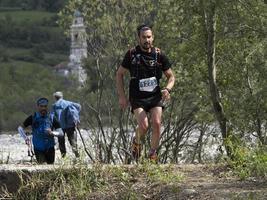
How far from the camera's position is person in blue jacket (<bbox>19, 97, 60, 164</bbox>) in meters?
11.1

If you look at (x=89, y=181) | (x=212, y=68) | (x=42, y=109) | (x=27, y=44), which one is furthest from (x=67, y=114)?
(x=27, y=44)

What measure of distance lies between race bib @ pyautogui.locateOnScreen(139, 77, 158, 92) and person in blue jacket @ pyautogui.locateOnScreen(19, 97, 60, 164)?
303cm

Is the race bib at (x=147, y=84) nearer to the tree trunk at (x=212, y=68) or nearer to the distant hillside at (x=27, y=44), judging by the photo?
the tree trunk at (x=212, y=68)

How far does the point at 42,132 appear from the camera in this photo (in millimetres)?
11109

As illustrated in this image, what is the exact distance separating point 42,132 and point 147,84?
3.22 m

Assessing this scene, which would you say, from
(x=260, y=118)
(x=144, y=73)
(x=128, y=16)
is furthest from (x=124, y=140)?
(x=144, y=73)

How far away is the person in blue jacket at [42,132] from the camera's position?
1109cm

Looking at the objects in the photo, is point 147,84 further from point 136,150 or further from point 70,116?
point 70,116

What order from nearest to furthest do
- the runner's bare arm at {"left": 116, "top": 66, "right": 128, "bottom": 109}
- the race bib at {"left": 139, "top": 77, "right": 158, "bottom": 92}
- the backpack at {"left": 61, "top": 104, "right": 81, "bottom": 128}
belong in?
the race bib at {"left": 139, "top": 77, "right": 158, "bottom": 92} < the runner's bare arm at {"left": 116, "top": 66, "right": 128, "bottom": 109} < the backpack at {"left": 61, "top": 104, "right": 81, "bottom": 128}

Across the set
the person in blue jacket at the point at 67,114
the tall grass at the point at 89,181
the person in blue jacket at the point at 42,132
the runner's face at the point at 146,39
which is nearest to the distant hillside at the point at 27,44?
the person in blue jacket at the point at 67,114

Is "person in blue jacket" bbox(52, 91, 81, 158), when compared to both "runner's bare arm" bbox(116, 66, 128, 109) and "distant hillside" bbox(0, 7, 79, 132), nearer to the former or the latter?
"runner's bare arm" bbox(116, 66, 128, 109)

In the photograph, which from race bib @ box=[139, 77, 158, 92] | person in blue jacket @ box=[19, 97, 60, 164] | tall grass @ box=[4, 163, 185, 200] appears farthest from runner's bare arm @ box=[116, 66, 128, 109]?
person in blue jacket @ box=[19, 97, 60, 164]

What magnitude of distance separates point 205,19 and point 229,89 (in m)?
3.91

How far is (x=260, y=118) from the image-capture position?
13.0m
